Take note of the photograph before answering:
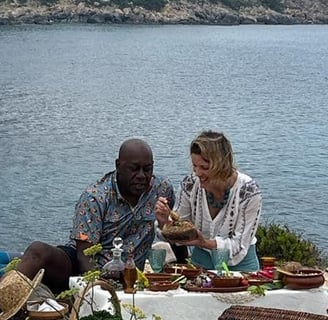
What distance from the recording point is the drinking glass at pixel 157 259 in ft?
17.1

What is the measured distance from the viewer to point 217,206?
556 centimetres

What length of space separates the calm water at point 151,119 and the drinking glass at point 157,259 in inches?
312

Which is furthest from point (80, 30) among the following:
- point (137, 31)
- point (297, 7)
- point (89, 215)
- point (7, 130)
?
point (89, 215)

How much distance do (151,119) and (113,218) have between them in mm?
24532

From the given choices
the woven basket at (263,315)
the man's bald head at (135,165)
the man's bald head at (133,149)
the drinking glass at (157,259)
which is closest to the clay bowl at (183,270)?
the drinking glass at (157,259)

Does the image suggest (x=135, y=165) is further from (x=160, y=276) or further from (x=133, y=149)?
(x=160, y=276)

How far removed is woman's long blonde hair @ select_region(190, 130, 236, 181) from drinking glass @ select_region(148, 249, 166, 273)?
1.66 feet

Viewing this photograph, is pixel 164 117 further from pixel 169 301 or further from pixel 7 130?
pixel 169 301

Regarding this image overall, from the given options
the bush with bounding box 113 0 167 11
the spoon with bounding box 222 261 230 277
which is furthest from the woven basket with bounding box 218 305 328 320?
the bush with bounding box 113 0 167 11

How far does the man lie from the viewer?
5492mm

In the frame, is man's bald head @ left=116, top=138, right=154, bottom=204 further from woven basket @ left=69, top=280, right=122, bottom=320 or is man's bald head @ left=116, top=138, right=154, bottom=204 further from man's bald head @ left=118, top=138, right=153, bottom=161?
woven basket @ left=69, top=280, right=122, bottom=320

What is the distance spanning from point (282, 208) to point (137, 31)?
274 ft

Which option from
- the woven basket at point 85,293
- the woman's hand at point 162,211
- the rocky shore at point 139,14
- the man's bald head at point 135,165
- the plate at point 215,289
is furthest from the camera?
the rocky shore at point 139,14

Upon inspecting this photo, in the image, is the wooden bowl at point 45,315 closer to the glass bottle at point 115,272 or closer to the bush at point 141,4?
the glass bottle at point 115,272
